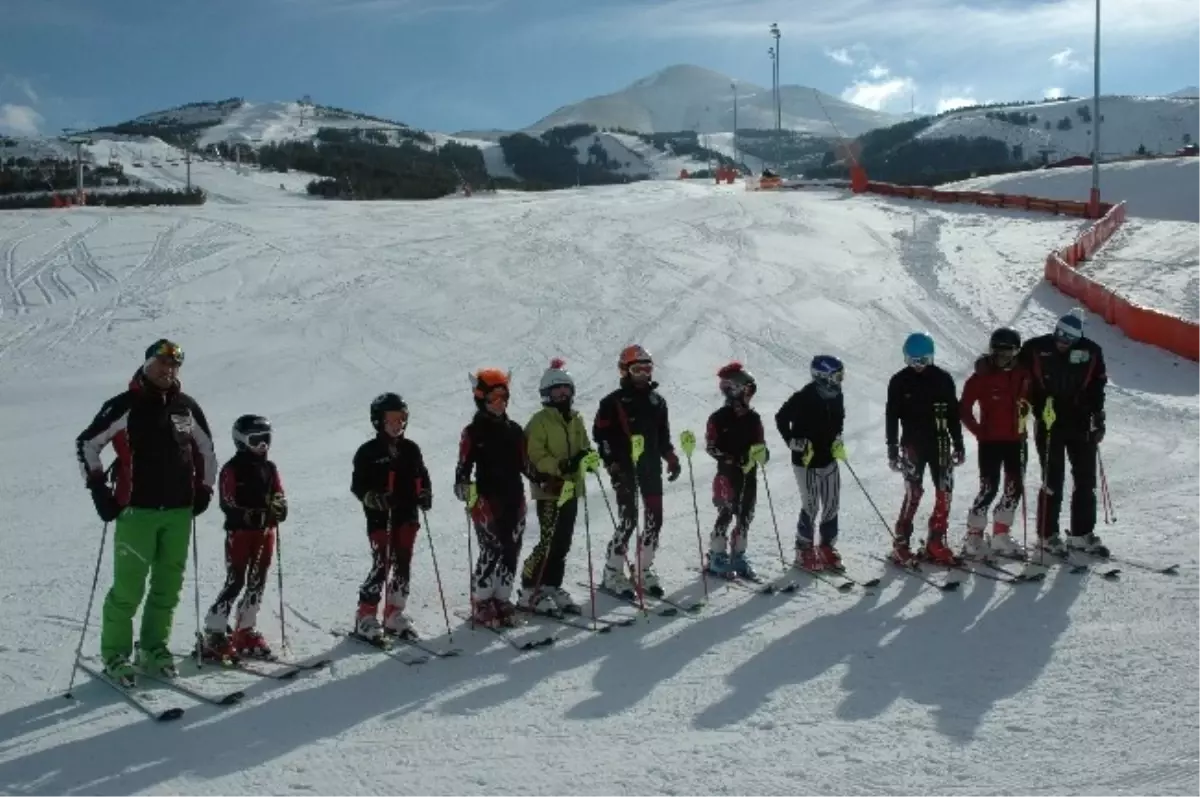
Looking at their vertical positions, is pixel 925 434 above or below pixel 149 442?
below

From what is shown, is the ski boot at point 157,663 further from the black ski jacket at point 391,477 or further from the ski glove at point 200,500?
the black ski jacket at point 391,477

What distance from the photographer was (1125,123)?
484ft

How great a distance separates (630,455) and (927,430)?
2226mm

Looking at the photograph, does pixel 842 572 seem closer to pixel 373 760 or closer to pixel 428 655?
pixel 428 655

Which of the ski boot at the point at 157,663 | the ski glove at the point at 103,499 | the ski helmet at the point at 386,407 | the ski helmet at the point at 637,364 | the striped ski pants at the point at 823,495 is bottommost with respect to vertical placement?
the ski boot at the point at 157,663

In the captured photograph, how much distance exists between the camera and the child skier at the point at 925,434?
316 inches

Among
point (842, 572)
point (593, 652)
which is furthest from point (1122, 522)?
Result: point (593, 652)

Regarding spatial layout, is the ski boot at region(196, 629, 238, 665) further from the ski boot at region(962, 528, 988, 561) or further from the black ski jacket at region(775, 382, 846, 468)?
the ski boot at region(962, 528, 988, 561)

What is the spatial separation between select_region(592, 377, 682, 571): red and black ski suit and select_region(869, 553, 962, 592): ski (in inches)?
73.7

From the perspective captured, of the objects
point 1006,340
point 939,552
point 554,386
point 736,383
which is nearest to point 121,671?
point 554,386

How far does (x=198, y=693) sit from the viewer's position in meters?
5.81

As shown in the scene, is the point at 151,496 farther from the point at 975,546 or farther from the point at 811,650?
the point at 975,546

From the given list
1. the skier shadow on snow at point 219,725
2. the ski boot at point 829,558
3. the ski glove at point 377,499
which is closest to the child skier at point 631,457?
the ski boot at point 829,558

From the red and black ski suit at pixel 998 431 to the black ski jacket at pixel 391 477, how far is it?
4079mm
